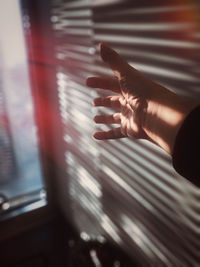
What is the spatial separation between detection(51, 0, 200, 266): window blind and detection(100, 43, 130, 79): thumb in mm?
274

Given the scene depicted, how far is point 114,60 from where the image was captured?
82 cm

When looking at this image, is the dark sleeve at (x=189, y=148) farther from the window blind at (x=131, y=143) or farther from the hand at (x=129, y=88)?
the window blind at (x=131, y=143)

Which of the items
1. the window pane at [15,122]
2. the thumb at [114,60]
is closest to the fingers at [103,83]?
the thumb at [114,60]

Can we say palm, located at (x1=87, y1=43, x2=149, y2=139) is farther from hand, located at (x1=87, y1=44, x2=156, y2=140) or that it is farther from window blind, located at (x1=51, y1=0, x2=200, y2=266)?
window blind, located at (x1=51, y1=0, x2=200, y2=266)

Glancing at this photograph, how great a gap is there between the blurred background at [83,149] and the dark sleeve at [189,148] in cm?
32

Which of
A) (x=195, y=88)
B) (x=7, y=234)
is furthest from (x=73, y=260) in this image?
(x=195, y=88)

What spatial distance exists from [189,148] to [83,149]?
52.8 inches

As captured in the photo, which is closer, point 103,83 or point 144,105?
point 144,105

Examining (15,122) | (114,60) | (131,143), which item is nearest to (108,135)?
(114,60)

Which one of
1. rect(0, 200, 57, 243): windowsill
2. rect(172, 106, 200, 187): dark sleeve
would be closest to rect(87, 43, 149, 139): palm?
rect(172, 106, 200, 187): dark sleeve

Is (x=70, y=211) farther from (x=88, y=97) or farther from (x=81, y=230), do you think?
(x=88, y=97)

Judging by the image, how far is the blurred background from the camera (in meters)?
1.11

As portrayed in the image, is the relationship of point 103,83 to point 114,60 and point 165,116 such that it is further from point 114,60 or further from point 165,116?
point 165,116

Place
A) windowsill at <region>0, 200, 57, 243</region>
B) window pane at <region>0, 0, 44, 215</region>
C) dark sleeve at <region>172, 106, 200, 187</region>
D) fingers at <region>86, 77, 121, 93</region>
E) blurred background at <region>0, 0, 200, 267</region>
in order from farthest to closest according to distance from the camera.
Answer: windowsill at <region>0, 200, 57, 243</region>, window pane at <region>0, 0, 44, 215</region>, blurred background at <region>0, 0, 200, 267</region>, fingers at <region>86, 77, 121, 93</region>, dark sleeve at <region>172, 106, 200, 187</region>
